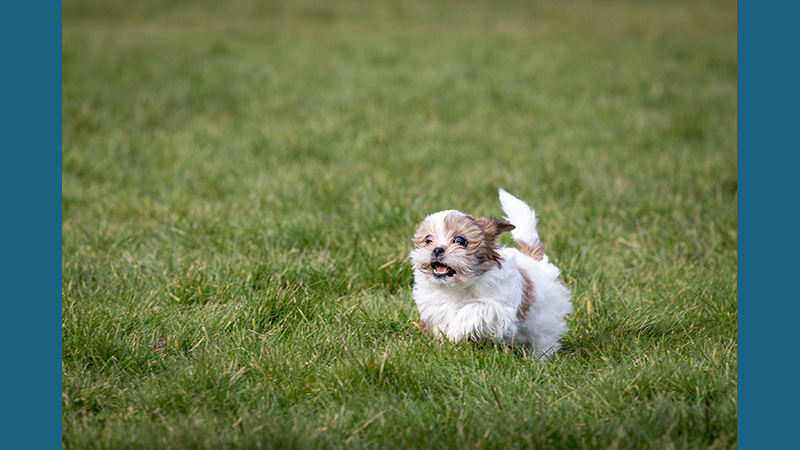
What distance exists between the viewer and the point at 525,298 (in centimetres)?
387

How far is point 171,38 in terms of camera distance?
15.4 meters

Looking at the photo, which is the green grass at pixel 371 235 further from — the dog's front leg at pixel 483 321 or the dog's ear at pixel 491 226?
the dog's ear at pixel 491 226

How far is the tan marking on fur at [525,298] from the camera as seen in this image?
12.6 feet

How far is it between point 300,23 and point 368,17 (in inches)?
78.4

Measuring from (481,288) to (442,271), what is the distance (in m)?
0.25

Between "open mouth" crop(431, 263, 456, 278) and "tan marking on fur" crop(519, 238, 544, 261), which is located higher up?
"open mouth" crop(431, 263, 456, 278)

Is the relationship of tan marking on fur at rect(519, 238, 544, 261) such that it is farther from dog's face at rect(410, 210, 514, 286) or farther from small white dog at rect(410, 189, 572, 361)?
dog's face at rect(410, 210, 514, 286)

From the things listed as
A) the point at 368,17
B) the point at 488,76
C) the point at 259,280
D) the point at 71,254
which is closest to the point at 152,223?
the point at 71,254

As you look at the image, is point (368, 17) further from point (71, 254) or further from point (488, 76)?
point (71, 254)

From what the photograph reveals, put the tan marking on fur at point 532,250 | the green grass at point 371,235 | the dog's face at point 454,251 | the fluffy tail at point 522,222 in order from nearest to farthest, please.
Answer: the green grass at point 371,235, the dog's face at point 454,251, the fluffy tail at point 522,222, the tan marking on fur at point 532,250

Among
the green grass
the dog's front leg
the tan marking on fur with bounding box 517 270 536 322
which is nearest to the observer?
the green grass

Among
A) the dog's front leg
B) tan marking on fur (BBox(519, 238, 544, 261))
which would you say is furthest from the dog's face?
tan marking on fur (BBox(519, 238, 544, 261))

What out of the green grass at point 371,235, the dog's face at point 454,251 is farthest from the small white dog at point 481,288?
the green grass at point 371,235

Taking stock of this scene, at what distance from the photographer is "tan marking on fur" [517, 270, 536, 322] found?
3848 mm
